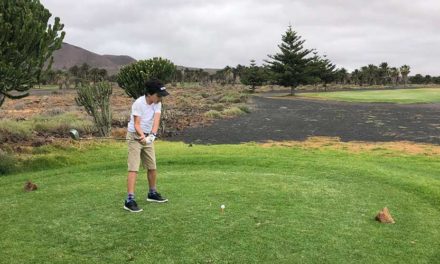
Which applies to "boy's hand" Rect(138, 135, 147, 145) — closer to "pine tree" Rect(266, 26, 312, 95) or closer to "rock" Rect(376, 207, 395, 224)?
"rock" Rect(376, 207, 395, 224)

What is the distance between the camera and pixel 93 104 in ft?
71.8

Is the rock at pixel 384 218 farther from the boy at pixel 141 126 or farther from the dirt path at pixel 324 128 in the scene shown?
the dirt path at pixel 324 128

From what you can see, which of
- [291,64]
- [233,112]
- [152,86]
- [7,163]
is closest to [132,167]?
[152,86]

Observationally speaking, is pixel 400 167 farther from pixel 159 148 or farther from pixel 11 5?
pixel 11 5

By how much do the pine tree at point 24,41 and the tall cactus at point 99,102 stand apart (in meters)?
6.80

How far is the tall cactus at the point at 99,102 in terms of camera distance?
858 inches

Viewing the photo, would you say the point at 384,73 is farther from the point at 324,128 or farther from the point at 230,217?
the point at 230,217

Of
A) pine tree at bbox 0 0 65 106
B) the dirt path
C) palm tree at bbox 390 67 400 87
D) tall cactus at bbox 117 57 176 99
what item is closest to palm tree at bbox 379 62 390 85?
palm tree at bbox 390 67 400 87

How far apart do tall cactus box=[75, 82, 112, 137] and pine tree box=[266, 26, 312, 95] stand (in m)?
49.7

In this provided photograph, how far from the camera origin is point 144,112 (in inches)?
288

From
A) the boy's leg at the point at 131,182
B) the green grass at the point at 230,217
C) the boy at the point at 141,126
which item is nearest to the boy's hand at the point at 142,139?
the boy at the point at 141,126

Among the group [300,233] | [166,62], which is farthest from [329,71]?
[300,233]

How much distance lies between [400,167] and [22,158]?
9.64 m

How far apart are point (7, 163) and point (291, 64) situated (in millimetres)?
62503
